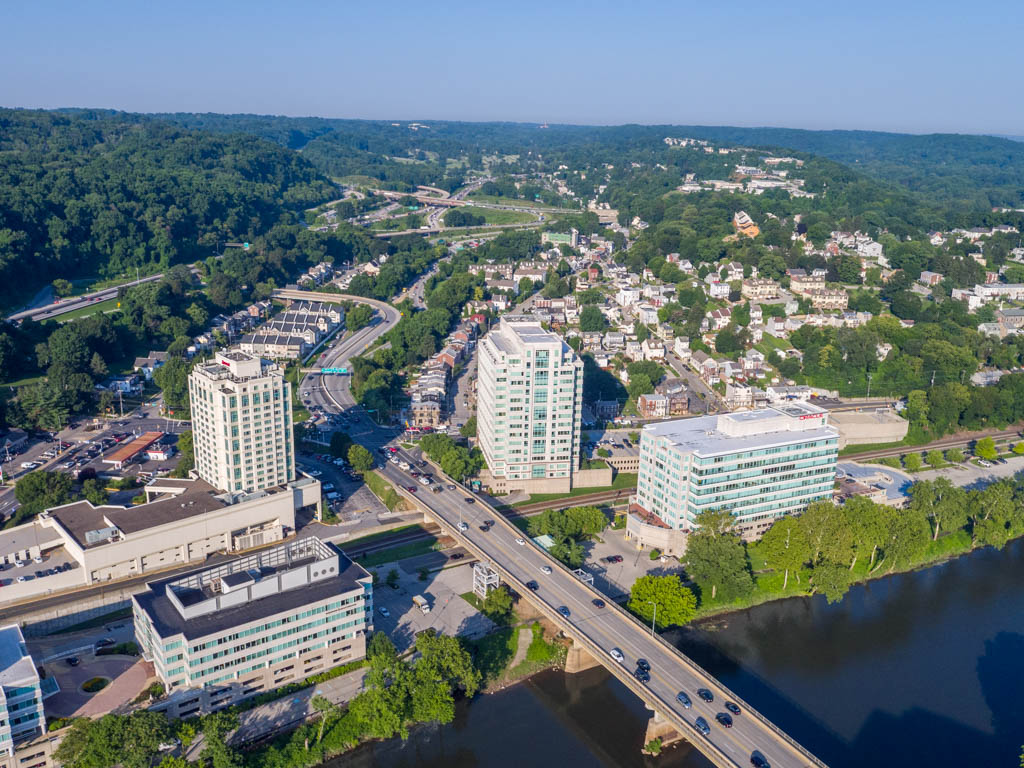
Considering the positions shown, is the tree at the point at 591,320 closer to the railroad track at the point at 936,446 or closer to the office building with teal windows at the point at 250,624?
the railroad track at the point at 936,446

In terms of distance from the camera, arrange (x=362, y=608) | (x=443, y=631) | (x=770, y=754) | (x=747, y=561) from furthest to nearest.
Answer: (x=747, y=561) < (x=443, y=631) < (x=362, y=608) < (x=770, y=754)

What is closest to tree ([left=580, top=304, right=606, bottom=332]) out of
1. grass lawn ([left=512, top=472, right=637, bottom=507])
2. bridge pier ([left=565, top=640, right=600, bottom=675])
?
grass lawn ([left=512, top=472, right=637, bottom=507])

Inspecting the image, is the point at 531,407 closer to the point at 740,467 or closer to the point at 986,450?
the point at 740,467

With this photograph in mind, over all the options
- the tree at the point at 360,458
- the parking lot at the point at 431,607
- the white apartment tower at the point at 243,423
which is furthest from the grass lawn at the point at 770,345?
the white apartment tower at the point at 243,423

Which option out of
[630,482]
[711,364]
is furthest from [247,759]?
[711,364]

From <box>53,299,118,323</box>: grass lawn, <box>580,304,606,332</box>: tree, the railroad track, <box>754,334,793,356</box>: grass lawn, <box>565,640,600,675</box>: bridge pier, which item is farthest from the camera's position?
<box>580,304,606,332</box>: tree

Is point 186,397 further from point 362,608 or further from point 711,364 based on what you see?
point 711,364

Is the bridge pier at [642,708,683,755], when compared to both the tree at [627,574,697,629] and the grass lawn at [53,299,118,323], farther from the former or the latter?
the grass lawn at [53,299,118,323]
